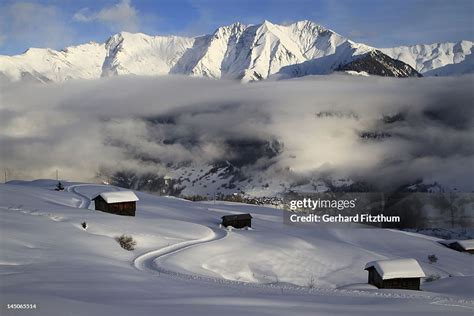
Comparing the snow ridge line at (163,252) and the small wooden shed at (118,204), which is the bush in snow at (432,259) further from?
the small wooden shed at (118,204)

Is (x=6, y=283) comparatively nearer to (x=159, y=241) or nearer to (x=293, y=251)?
(x=159, y=241)

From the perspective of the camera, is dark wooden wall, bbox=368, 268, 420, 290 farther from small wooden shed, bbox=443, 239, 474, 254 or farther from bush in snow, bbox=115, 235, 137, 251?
small wooden shed, bbox=443, 239, 474, 254

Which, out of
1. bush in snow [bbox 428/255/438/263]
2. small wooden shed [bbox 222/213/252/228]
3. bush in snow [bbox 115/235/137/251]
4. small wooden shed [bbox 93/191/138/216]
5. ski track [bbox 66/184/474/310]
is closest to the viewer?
ski track [bbox 66/184/474/310]

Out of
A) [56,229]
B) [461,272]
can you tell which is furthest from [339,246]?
[56,229]

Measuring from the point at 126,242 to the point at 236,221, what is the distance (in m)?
37.6

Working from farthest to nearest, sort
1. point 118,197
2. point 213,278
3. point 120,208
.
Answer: point 118,197 → point 120,208 → point 213,278

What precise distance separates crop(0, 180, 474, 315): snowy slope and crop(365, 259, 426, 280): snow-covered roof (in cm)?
215

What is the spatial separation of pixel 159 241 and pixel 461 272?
4605 centimetres

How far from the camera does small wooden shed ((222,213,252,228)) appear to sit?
7938 cm

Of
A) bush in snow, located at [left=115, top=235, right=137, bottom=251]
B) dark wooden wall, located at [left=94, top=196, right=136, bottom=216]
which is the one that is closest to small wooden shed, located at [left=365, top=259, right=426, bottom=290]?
bush in snow, located at [left=115, top=235, right=137, bottom=251]

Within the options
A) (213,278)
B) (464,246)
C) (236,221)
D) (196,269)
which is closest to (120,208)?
(236,221)

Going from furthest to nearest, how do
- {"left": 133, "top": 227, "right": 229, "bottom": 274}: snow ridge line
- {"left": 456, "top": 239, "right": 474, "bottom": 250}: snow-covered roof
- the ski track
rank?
{"left": 456, "top": 239, "right": 474, "bottom": 250}: snow-covered roof
{"left": 133, "top": 227, "right": 229, "bottom": 274}: snow ridge line
the ski track

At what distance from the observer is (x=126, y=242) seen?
145 feet

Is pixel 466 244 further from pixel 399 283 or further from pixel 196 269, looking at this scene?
pixel 196 269
